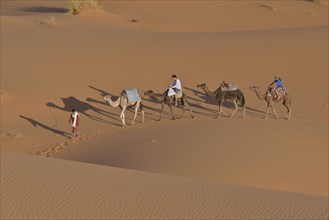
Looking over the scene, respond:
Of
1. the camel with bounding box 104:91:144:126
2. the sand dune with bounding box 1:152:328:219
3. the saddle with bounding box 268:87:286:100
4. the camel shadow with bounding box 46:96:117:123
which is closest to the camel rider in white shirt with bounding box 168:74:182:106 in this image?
the camel with bounding box 104:91:144:126

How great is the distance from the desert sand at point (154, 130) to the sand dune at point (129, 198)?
2 centimetres

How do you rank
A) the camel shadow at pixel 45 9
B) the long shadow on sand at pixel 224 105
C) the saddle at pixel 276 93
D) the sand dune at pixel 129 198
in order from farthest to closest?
the camel shadow at pixel 45 9
the long shadow on sand at pixel 224 105
the saddle at pixel 276 93
the sand dune at pixel 129 198

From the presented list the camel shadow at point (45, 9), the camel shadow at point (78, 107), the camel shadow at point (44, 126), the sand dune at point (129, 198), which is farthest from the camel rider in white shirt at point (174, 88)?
the camel shadow at point (45, 9)

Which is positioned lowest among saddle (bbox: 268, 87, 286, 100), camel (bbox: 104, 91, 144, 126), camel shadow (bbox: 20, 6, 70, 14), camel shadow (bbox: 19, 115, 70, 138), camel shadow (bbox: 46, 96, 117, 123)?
camel shadow (bbox: 19, 115, 70, 138)

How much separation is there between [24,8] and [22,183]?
32725mm

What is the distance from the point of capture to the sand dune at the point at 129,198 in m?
6.14

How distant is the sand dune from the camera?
6141mm

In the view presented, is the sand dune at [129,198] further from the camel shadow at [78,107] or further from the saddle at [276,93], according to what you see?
the camel shadow at [78,107]

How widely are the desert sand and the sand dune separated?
25mm

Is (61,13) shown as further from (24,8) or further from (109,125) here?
(109,125)

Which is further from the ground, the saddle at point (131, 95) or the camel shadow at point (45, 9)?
the camel shadow at point (45, 9)

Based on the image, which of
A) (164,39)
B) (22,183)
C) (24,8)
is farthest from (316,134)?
(24,8)

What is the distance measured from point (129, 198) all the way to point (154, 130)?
27.6ft

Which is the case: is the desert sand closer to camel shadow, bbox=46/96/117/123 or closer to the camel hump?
camel shadow, bbox=46/96/117/123
